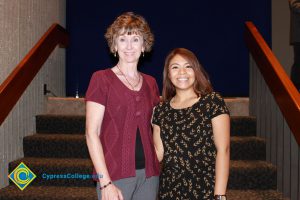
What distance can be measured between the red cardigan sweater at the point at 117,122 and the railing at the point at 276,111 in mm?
1211

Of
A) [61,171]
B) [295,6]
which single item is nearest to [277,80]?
[295,6]

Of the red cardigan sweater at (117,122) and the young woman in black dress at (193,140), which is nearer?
the red cardigan sweater at (117,122)

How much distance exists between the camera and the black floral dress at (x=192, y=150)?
1.71 m

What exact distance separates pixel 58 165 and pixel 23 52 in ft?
3.80

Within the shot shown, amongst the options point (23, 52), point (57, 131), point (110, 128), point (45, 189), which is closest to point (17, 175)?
point (45, 189)

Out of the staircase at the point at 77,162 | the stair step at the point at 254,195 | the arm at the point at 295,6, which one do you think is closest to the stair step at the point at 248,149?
the staircase at the point at 77,162

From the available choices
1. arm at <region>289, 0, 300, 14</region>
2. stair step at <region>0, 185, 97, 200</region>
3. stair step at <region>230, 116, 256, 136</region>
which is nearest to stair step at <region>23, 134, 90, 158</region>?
stair step at <region>0, 185, 97, 200</region>

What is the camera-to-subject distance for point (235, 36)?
16.6 ft

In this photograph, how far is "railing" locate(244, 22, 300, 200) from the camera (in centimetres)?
251

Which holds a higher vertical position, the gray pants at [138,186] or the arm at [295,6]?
the arm at [295,6]

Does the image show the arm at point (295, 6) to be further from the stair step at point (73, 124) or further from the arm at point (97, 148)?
the arm at point (97, 148)

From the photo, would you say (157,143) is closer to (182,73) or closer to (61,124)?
(182,73)

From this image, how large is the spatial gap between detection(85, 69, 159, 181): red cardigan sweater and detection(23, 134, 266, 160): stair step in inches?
66.0

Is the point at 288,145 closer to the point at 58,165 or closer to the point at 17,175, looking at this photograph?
the point at 58,165
